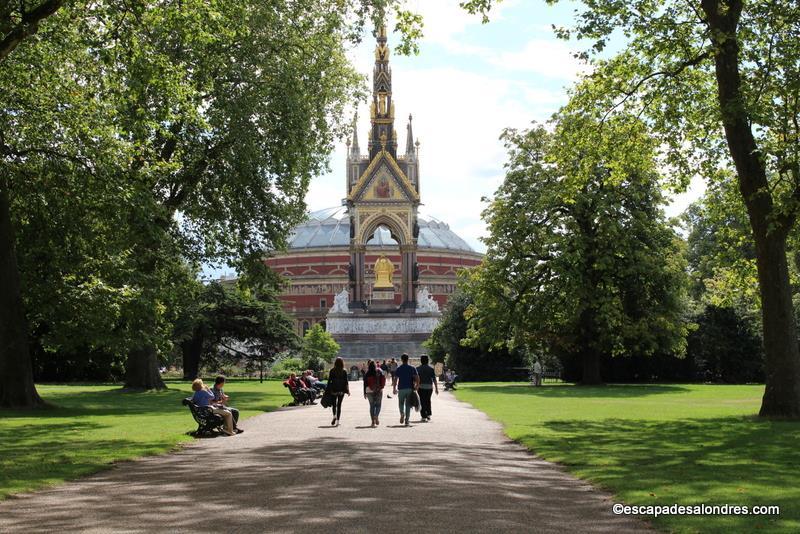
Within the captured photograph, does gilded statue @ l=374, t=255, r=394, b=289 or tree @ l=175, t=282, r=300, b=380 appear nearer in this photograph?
tree @ l=175, t=282, r=300, b=380

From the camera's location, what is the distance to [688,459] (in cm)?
1359

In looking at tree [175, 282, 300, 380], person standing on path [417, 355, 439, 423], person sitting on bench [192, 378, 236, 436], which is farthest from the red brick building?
person sitting on bench [192, 378, 236, 436]

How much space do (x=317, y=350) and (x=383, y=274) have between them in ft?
117

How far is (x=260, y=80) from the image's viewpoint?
30891mm

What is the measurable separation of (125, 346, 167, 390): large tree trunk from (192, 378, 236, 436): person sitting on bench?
2124 centimetres

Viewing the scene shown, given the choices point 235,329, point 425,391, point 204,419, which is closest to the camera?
point 204,419

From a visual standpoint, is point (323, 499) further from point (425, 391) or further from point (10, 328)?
point (10, 328)

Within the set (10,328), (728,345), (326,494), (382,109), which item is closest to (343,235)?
(382,109)

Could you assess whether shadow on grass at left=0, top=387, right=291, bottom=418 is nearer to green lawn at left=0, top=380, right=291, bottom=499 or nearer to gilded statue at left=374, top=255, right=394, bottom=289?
green lawn at left=0, top=380, right=291, bottom=499

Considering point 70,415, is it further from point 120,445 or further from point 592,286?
point 592,286

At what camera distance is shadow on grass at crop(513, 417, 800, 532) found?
991 cm

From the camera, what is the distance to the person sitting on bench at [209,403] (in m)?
17.5

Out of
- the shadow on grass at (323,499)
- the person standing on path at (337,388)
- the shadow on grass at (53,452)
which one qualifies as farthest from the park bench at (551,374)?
the shadow on grass at (323,499)

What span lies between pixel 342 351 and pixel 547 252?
123 feet
